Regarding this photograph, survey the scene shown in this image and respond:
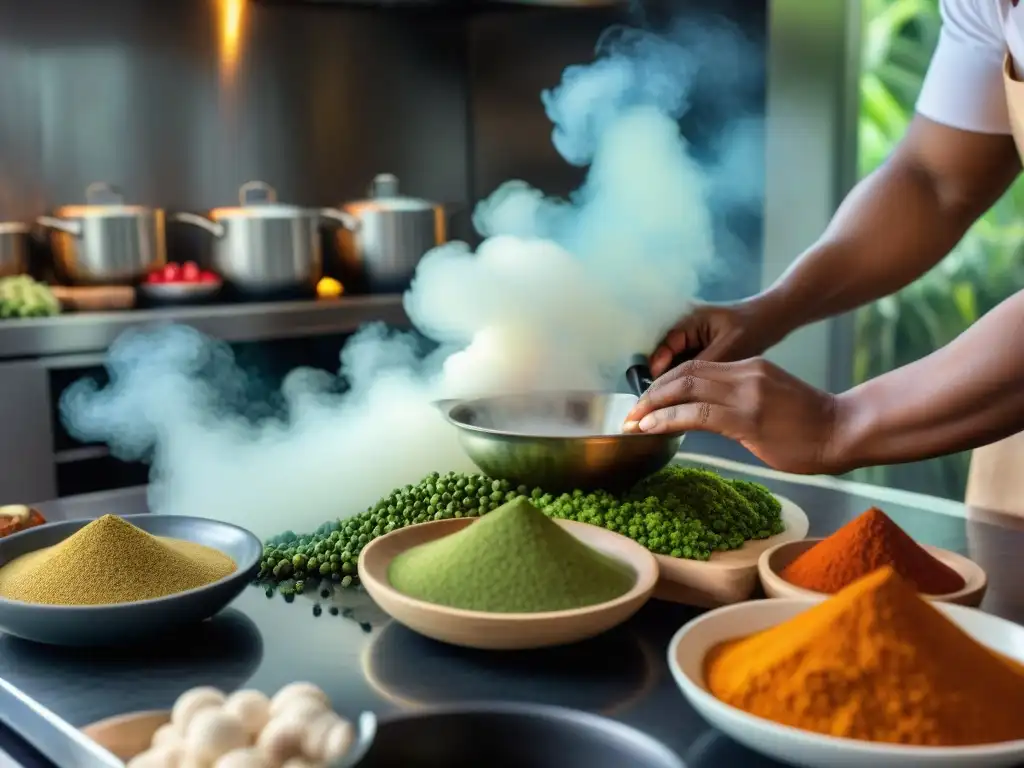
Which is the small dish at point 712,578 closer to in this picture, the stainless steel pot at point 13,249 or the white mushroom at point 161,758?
the white mushroom at point 161,758

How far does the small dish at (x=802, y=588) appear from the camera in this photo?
3.27 feet

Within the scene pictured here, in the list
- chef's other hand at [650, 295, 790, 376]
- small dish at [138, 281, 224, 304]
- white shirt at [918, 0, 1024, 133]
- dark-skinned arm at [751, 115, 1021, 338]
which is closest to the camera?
chef's other hand at [650, 295, 790, 376]

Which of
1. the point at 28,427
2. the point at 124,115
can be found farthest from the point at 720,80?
the point at 28,427

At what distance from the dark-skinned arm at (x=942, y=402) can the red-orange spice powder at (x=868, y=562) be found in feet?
0.67

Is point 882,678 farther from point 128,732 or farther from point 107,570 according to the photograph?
point 107,570

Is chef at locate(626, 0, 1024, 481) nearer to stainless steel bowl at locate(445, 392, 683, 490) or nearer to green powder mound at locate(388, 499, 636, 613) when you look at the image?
stainless steel bowl at locate(445, 392, 683, 490)

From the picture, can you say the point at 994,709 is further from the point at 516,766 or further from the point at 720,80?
the point at 720,80

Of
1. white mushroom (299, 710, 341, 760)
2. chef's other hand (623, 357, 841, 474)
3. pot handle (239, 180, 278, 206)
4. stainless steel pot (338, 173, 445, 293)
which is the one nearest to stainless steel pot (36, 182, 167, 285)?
pot handle (239, 180, 278, 206)

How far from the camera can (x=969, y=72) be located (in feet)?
5.68

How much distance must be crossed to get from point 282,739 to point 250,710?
39mm

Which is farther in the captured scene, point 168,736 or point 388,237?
point 388,237

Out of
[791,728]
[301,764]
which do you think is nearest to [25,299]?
[301,764]

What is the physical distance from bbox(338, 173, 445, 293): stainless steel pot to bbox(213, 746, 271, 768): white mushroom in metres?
2.93

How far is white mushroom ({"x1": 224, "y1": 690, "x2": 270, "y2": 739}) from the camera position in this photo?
0.71m
